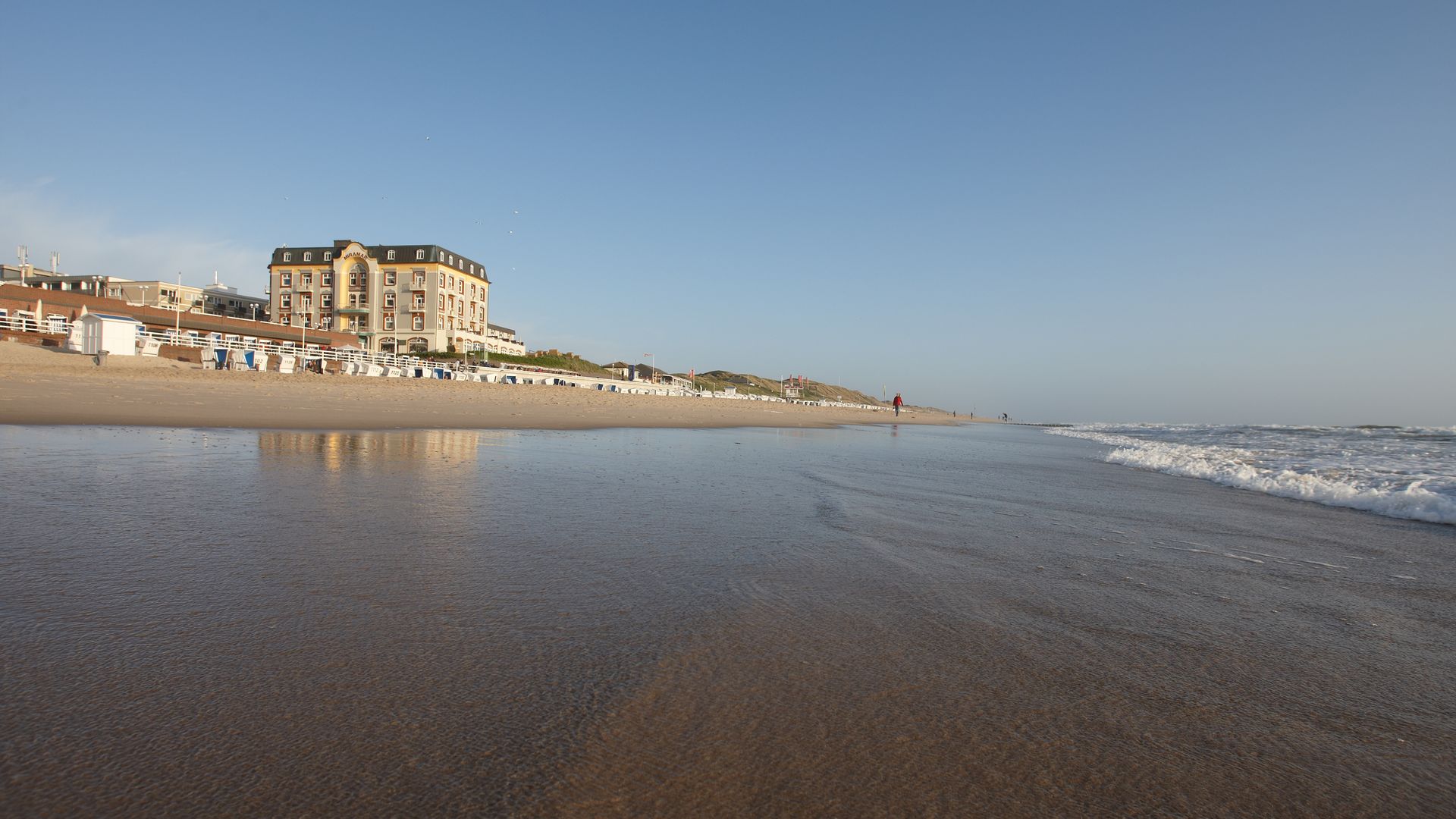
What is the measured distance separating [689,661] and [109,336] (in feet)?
97.8

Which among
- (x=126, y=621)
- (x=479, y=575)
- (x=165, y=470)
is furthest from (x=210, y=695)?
(x=165, y=470)

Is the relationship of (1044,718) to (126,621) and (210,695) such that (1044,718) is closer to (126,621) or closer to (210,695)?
(210,695)

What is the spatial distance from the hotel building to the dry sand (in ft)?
111

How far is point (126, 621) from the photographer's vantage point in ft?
7.37

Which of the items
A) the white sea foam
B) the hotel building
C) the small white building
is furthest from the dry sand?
the hotel building

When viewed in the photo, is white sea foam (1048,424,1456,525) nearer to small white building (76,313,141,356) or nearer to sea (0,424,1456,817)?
sea (0,424,1456,817)

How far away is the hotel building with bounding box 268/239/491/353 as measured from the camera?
5791cm

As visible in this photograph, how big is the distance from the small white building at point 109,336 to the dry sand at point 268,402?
918 millimetres

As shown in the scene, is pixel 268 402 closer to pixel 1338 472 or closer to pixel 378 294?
pixel 1338 472

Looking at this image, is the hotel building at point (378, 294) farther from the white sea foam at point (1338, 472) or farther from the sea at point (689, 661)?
the sea at point (689, 661)

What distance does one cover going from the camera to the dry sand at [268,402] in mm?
12031

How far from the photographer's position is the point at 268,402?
15.4 meters

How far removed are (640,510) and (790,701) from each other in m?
3.05

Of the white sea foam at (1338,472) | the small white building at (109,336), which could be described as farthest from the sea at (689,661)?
the small white building at (109,336)
